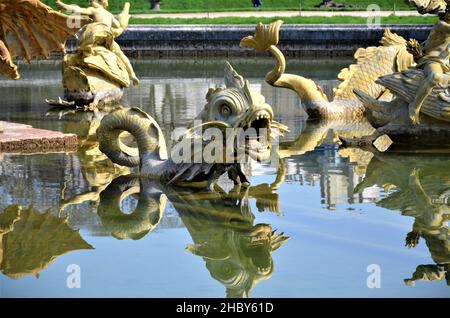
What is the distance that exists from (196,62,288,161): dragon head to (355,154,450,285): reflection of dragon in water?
3.92ft

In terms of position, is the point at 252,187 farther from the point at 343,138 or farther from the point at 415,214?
the point at 343,138

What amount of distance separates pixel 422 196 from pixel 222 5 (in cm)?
2682

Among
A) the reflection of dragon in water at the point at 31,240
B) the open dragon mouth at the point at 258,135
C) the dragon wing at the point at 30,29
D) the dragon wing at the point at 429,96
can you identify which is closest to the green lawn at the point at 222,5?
the dragon wing at the point at 30,29

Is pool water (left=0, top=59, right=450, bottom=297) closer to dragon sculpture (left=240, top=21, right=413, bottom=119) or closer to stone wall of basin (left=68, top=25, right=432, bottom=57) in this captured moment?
dragon sculpture (left=240, top=21, right=413, bottom=119)

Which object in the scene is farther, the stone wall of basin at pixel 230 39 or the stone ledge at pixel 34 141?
the stone wall of basin at pixel 230 39

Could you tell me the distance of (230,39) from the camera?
87.7 feet

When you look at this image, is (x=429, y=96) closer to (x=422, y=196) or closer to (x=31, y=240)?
(x=422, y=196)

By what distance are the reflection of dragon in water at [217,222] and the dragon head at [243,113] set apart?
1.74 ft

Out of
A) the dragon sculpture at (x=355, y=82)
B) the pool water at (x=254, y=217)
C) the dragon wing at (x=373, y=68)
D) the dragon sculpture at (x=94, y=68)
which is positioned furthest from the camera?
the dragon sculpture at (x=94, y=68)

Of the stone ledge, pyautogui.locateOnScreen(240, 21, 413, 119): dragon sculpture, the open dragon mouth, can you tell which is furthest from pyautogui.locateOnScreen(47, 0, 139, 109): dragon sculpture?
the open dragon mouth

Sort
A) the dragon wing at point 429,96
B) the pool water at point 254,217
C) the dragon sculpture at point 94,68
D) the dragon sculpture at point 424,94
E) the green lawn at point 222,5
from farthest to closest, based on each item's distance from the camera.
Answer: the green lawn at point 222,5 → the dragon sculpture at point 94,68 → the dragon wing at point 429,96 → the dragon sculpture at point 424,94 → the pool water at point 254,217

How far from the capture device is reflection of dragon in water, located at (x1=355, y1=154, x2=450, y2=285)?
7563 millimetres

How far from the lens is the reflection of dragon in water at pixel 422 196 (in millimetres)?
7563

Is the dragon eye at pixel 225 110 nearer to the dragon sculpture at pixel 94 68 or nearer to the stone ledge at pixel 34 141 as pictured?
the stone ledge at pixel 34 141
